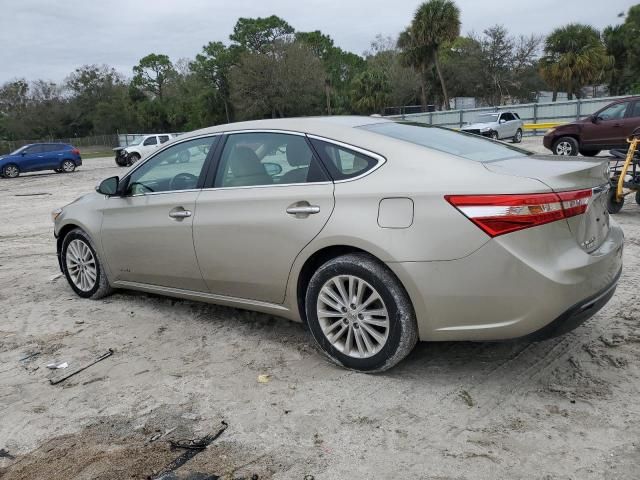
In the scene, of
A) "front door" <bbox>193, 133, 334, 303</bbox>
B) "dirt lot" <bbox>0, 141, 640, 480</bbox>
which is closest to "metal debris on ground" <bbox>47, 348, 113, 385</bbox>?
"dirt lot" <bbox>0, 141, 640, 480</bbox>

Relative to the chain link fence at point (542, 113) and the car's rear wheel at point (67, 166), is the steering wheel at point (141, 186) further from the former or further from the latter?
the car's rear wheel at point (67, 166)

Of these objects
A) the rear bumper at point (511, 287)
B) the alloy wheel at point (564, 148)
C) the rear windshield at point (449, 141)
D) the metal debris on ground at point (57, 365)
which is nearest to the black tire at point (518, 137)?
the alloy wheel at point (564, 148)

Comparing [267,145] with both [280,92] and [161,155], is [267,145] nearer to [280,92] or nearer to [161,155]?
[161,155]

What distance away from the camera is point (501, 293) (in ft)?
9.64

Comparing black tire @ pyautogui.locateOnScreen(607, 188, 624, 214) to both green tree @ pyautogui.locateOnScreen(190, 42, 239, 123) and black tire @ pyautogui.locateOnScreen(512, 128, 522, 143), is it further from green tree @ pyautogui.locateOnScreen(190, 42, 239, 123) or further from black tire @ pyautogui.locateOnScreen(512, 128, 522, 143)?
green tree @ pyautogui.locateOnScreen(190, 42, 239, 123)

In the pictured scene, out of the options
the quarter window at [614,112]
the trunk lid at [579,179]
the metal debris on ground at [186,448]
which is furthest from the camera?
the quarter window at [614,112]

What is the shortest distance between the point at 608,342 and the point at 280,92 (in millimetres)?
53581

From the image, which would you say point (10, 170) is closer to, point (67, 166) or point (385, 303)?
point (67, 166)

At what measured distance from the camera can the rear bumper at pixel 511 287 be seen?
2.89m

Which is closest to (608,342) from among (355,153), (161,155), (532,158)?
(532,158)

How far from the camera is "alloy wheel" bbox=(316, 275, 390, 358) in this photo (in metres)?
3.35

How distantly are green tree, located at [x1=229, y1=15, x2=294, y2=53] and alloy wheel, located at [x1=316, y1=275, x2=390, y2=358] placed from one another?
69178mm

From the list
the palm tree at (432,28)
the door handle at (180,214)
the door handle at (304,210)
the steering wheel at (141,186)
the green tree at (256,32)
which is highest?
the green tree at (256,32)

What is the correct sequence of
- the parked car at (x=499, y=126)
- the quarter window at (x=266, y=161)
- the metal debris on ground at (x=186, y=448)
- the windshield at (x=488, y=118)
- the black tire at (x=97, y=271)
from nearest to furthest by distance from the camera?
1. the metal debris on ground at (x=186, y=448)
2. the quarter window at (x=266, y=161)
3. the black tire at (x=97, y=271)
4. the parked car at (x=499, y=126)
5. the windshield at (x=488, y=118)
